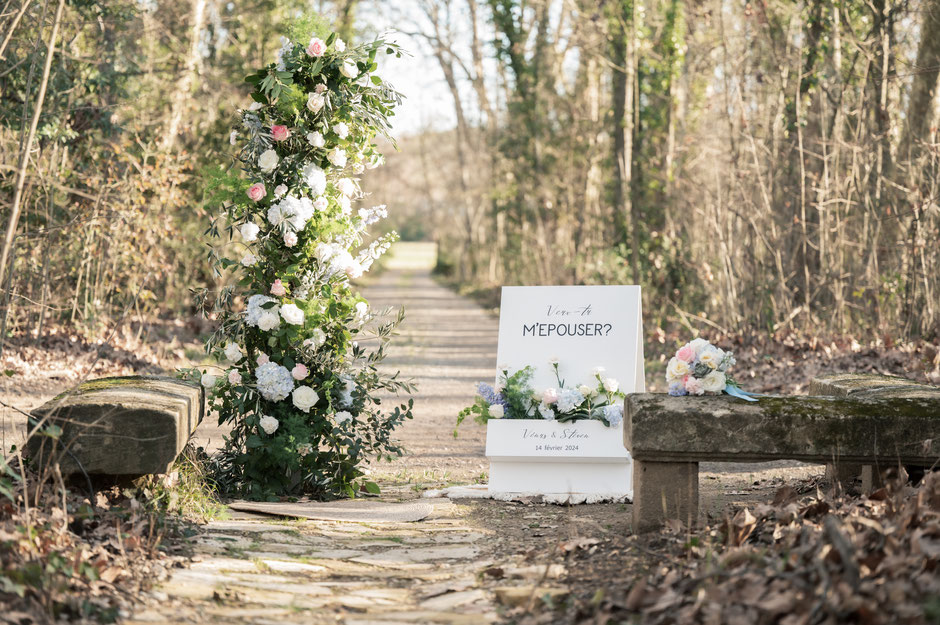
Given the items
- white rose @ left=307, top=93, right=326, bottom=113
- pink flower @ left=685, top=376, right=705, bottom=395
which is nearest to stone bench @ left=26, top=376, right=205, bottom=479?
white rose @ left=307, top=93, right=326, bottom=113

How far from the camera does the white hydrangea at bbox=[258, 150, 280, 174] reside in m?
6.31

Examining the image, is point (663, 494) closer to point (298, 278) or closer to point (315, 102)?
point (298, 278)

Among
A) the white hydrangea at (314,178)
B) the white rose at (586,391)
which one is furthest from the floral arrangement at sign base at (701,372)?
the white hydrangea at (314,178)

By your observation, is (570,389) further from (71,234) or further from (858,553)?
(71,234)

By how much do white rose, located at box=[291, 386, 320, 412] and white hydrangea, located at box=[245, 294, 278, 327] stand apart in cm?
51

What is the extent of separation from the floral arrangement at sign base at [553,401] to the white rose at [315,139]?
1958mm

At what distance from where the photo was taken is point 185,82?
15602 mm

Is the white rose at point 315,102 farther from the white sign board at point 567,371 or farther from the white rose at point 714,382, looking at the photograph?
the white rose at point 714,382

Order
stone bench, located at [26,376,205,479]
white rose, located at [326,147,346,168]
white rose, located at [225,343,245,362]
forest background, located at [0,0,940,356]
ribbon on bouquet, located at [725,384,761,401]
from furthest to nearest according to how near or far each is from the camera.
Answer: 1. forest background, located at [0,0,940,356]
2. white rose, located at [326,147,346,168]
3. white rose, located at [225,343,245,362]
4. ribbon on bouquet, located at [725,384,761,401]
5. stone bench, located at [26,376,205,479]

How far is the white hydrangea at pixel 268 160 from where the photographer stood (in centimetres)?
631

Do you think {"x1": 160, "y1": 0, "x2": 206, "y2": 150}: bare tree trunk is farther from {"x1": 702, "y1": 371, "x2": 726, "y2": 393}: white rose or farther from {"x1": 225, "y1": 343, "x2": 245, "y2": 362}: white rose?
{"x1": 702, "y1": 371, "x2": 726, "y2": 393}: white rose

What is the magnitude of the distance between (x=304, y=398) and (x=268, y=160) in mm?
1520

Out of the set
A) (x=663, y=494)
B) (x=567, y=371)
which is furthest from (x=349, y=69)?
(x=663, y=494)

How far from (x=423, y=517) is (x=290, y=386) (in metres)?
1.19
